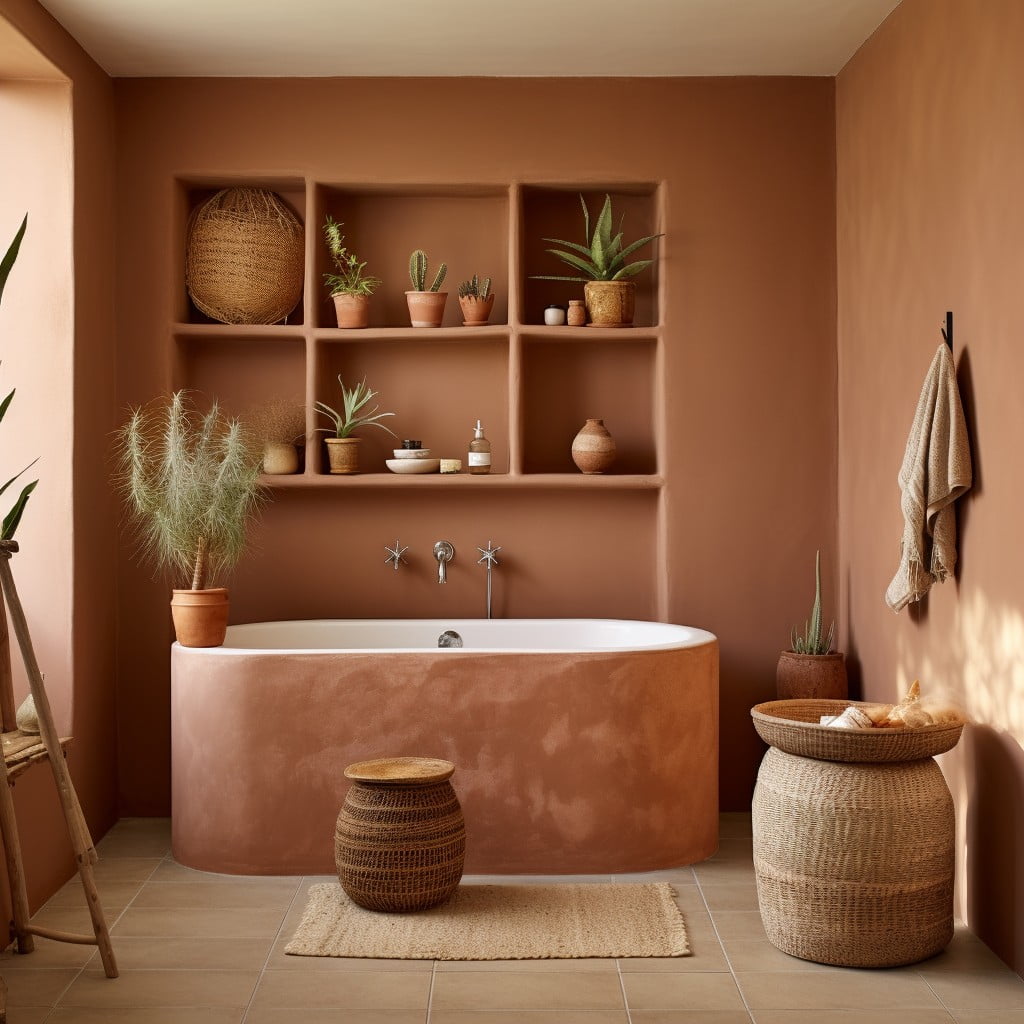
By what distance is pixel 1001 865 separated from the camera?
3.06 metres

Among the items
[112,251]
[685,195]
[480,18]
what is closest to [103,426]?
[112,251]

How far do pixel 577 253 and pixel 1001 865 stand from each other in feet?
8.82

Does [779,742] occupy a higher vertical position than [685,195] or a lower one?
lower

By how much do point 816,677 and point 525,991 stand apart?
1670 mm

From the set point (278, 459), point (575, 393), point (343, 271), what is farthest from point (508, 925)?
point (343, 271)

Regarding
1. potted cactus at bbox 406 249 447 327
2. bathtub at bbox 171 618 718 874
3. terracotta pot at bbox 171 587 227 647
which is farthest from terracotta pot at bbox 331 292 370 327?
bathtub at bbox 171 618 718 874

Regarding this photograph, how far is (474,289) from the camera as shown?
4.55 m

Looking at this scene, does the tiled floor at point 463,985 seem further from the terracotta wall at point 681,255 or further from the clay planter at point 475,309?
the clay planter at point 475,309

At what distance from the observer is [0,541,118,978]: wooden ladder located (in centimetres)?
276

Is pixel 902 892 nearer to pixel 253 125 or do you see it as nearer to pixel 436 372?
pixel 436 372

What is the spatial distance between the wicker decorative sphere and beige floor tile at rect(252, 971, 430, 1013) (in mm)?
2487

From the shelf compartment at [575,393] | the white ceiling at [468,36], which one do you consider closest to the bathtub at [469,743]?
the shelf compartment at [575,393]

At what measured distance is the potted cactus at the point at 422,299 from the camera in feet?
14.6

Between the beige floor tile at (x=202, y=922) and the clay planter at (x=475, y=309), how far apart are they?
2183mm
